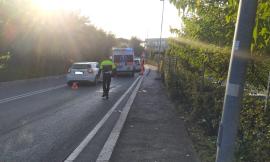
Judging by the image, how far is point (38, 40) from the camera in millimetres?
41656

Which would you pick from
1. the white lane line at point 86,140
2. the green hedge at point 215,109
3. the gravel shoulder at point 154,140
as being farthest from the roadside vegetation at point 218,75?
the white lane line at point 86,140

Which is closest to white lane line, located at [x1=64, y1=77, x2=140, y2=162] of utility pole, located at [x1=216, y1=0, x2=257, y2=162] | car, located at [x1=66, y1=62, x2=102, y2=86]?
utility pole, located at [x1=216, y1=0, x2=257, y2=162]

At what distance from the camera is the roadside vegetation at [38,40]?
33812 millimetres

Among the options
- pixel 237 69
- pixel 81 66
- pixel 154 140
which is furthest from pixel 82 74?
pixel 237 69

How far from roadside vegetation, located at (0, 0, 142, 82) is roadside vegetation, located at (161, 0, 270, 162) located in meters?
21.2

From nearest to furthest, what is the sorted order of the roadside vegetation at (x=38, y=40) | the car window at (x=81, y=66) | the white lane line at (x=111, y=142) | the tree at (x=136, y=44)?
the white lane line at (x=111, y=142) → the car window at (x=81, y=66) → the roadside vegetation at (x=38, y=40) → the tree at (x=136, y=44)

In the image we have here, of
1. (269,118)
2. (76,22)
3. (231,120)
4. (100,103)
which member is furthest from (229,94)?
(76,22)

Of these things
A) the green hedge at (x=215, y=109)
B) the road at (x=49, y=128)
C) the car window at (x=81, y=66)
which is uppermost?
the green hedge at (x=215, y=109)

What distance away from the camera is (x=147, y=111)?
48.5 feet

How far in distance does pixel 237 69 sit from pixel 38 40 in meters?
38.8

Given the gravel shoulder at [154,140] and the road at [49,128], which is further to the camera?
the road at [49,128]

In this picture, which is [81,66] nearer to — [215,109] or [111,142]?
[111,142]

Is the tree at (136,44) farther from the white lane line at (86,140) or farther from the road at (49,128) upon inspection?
the white lane line at (86,140)

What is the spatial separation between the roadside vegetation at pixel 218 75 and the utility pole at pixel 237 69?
301 mm
